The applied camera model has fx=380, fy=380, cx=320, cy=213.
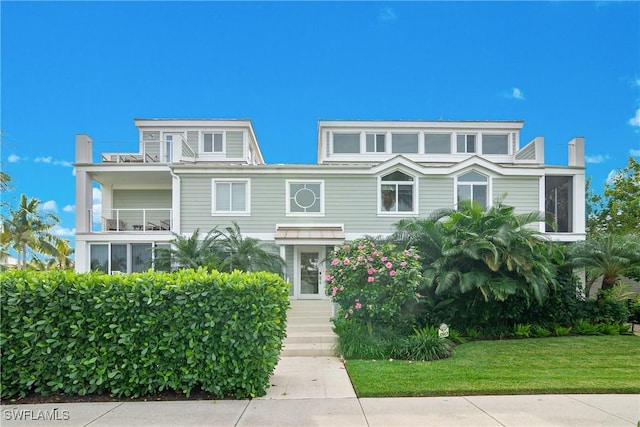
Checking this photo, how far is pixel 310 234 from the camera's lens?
1347 centimetres

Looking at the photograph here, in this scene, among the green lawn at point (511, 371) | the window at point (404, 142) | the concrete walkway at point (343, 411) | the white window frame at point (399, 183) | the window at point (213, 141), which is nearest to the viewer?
the concrete walkway at point (343, 411)

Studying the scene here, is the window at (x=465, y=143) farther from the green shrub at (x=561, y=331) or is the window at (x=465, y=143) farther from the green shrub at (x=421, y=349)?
the green shrub at (x=421, y=349)

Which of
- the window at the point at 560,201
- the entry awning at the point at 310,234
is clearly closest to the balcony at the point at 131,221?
the entry awning at the point at 310,234

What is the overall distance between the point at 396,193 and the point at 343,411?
10.3 meters

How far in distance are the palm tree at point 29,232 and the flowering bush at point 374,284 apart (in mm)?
21910

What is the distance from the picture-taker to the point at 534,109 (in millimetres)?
18938

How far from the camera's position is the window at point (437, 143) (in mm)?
19500

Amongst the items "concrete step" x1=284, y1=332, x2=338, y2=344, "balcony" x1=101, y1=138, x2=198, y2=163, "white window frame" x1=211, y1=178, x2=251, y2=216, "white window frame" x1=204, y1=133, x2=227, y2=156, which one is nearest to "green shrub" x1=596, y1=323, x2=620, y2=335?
"concrete step" x1=284, y1=332, x2=338, y2=344

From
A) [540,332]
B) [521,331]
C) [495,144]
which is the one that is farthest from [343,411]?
[495,144]

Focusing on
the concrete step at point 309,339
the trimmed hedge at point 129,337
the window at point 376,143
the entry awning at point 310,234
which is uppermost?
the window at point 376,143

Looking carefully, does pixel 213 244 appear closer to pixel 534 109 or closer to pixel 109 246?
pixel 109 246

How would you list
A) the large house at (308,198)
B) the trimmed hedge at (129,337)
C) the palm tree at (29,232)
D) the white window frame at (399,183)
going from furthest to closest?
the palm tree at (29,232), the white window frame at (399,183), the large house at (308,198), the trimmed hedge at (129,337)

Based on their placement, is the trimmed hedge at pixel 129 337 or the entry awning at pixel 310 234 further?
the entry awning at pixel 310 234

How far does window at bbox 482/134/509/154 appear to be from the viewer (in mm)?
19625
